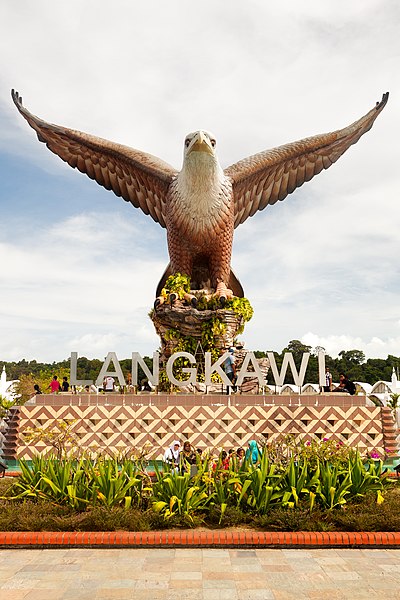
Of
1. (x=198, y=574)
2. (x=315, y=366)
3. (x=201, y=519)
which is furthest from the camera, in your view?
(x=315, y=366)

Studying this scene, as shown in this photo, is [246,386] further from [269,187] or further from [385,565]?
[385,565]

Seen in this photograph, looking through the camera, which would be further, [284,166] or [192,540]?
[284,166]

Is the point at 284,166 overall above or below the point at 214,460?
above

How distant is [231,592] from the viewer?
467cm

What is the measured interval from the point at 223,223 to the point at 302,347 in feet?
156

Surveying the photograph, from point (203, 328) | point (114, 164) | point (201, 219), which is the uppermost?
point (114, 164)

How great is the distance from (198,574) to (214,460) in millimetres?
3814

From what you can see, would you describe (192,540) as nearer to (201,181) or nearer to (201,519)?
(201,519)

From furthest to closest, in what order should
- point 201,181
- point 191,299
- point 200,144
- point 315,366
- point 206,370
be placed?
point 315,366, point 191,299, point 201,181, point 200,144, point 206,370

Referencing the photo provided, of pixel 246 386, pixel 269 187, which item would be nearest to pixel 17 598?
pixel 246 386

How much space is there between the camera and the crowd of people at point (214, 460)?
297 inches

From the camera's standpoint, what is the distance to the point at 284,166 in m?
18.6

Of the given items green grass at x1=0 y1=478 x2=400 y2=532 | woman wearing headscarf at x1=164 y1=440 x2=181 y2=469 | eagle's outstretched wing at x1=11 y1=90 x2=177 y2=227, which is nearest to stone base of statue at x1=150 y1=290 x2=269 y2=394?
eagle's outstretched wing at x1=11 y1=90 x2=177 y2=227

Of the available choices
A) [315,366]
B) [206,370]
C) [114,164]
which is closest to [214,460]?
[206,370]
